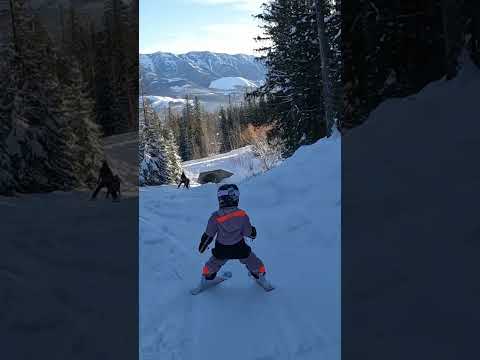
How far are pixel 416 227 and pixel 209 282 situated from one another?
260 cm

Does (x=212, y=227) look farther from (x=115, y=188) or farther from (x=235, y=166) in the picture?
(x=235, y=166)

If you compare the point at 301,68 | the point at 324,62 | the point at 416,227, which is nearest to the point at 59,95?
the point at 416,227

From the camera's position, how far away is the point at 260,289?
446 centimetres

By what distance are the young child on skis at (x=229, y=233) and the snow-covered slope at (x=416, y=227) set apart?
1169mm

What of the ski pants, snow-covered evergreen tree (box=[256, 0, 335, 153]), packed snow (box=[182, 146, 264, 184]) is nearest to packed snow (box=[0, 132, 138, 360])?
the ski pants

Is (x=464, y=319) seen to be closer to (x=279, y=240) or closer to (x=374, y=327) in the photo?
(x=374, y=327)

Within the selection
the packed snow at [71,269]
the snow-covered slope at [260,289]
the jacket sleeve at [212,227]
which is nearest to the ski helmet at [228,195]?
the jacket sleeve at [212,227]

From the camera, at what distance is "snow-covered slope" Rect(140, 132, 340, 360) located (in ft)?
11.4

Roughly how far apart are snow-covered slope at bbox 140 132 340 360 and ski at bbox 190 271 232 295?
8 cm

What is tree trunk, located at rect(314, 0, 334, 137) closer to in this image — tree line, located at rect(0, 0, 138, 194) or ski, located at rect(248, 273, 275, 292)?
tree line, located at rect(0, 0, 138, 194)

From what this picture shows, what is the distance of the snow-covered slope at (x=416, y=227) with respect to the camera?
10.7ft

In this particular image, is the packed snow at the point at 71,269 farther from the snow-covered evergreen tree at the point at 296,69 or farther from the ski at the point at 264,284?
the snow-covered evergreen tree at the point at 296,69

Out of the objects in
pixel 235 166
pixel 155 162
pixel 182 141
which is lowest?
→ pixel 235 166

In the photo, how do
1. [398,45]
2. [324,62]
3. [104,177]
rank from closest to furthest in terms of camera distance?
[104,177] → [398,45] → [324,62]
